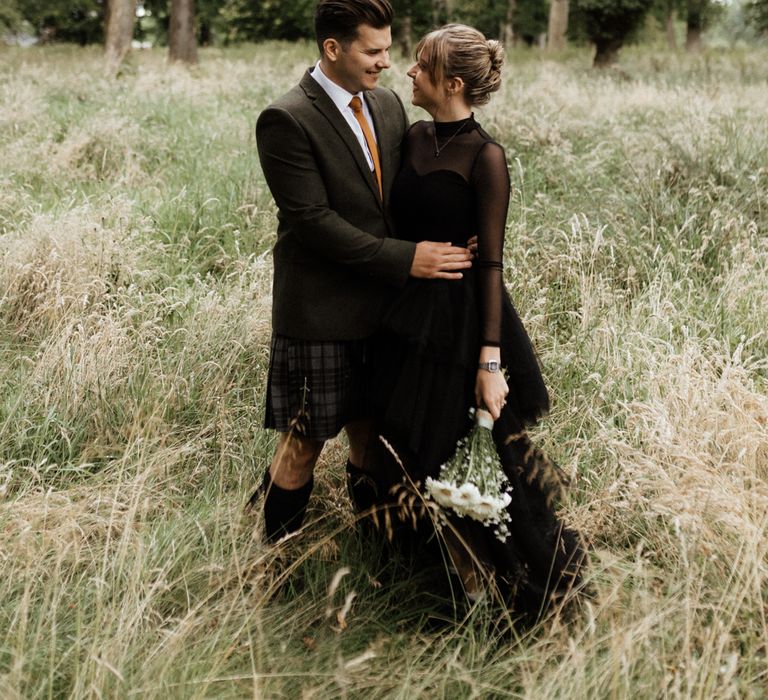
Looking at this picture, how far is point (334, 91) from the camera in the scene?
2430 millimetres

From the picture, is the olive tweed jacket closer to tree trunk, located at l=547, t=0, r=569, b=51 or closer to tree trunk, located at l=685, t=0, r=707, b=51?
tree trunk, located at l=547, t=0, r=569, b=51

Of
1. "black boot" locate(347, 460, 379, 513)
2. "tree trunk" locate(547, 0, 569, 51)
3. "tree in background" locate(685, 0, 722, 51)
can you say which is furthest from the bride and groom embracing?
"tree in background" locate(685, 0, 722, 51)

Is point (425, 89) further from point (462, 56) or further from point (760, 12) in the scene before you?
point (760, 12)

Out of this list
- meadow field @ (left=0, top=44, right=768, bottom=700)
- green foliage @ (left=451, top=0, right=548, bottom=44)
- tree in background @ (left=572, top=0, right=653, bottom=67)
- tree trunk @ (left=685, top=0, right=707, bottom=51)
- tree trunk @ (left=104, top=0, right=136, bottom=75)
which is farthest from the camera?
green foliage @ (left=451, top=0, right=548, bottom=44)

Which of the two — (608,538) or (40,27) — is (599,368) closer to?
(608,538)

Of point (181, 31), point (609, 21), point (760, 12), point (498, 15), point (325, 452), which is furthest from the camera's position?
point (498, 15)

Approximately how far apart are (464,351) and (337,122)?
82cm

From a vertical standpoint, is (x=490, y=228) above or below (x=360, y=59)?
below

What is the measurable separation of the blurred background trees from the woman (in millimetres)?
13899

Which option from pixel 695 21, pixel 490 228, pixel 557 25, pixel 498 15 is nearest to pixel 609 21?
pixel 557 25

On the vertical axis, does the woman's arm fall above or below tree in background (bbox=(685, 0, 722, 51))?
below

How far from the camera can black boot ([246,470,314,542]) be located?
278cm

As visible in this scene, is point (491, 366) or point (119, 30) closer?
point (491, 366)

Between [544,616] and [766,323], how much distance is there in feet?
7.43
